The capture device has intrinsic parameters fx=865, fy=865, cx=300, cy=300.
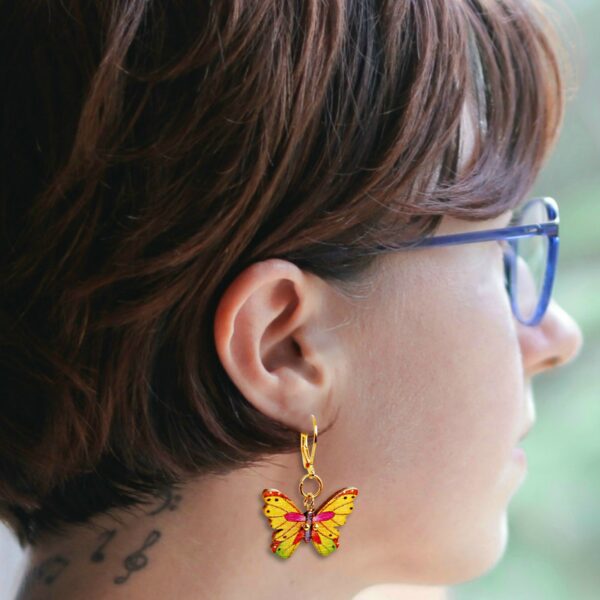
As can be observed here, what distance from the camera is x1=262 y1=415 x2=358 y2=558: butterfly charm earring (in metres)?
0.77

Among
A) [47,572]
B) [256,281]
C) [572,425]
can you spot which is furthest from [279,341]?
[572,425]

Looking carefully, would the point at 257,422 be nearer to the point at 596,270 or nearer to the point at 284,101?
the point at 284,101

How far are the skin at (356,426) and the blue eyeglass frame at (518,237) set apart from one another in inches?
0.4

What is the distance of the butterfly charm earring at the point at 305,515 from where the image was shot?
0.77m

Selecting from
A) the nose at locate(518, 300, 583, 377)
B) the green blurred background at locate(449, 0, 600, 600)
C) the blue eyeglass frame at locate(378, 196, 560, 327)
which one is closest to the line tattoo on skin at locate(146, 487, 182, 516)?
the blue eyeglass frame at locate(378, 196, 560, 327)

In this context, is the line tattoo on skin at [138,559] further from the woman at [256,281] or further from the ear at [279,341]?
the ear at [279,341]

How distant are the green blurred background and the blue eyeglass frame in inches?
15.4

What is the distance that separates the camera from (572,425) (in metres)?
1.38

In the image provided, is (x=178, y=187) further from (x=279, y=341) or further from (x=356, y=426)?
(x=356, y=426)

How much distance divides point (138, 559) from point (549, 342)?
480 millimetres

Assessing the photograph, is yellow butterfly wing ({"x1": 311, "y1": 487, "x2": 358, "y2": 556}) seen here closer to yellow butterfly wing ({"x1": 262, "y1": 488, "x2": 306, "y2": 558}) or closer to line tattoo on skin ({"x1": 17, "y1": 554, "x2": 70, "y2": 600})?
yellow butterfly wing ({"x1": 262, "y1": 488, "x2": 306, "y2": 558})

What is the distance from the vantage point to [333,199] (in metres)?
0.72

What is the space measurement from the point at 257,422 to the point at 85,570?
21 cm

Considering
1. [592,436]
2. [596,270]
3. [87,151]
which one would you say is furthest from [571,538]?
[87,151]
